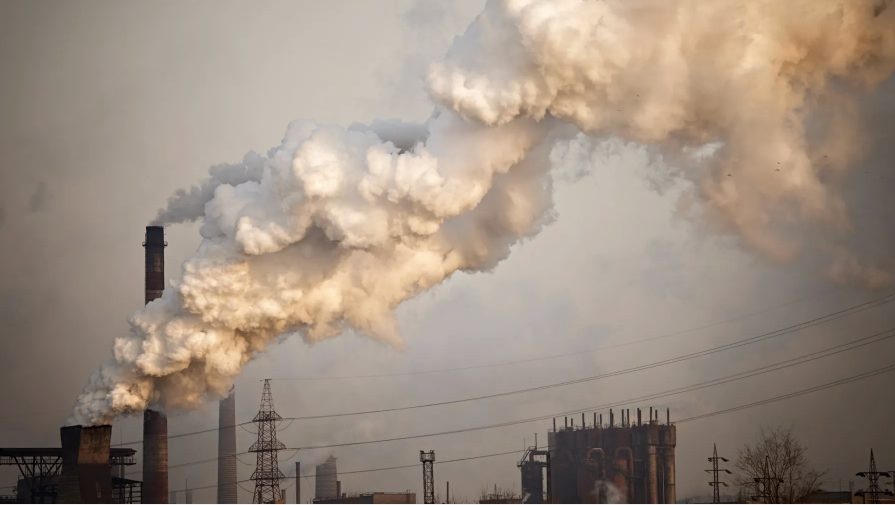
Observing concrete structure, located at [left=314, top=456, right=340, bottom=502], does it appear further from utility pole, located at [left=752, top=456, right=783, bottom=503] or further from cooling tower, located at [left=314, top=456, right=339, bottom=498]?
utility pole, located at [left=752, top=456, right=783, bottom=503]

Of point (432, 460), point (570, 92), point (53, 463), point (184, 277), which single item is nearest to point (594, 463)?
point (432, 460)

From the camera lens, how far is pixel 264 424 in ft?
324

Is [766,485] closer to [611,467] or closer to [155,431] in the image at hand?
[611,467]

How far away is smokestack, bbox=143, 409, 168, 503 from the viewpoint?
7988 centimetres

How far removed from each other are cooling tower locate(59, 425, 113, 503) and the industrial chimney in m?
6.33

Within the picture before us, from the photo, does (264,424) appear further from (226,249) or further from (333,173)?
(333,173)

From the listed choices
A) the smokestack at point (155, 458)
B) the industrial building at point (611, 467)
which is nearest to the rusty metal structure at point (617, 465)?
the industrial building at point (611, 467)

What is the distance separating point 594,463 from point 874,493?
28.2 meters

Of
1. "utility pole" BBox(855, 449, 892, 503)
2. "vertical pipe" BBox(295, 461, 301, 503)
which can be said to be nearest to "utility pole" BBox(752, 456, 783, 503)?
"utility pole" BBox(855, 449, 892, 503)

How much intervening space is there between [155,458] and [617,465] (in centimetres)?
Result: 5025

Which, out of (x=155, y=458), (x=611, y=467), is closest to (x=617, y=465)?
(x=611, y=467)

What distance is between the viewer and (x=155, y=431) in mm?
80125

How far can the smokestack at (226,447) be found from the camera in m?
114

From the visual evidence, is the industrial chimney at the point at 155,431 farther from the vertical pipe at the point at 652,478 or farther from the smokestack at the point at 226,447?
the vertical pipe at the point at 652,478
